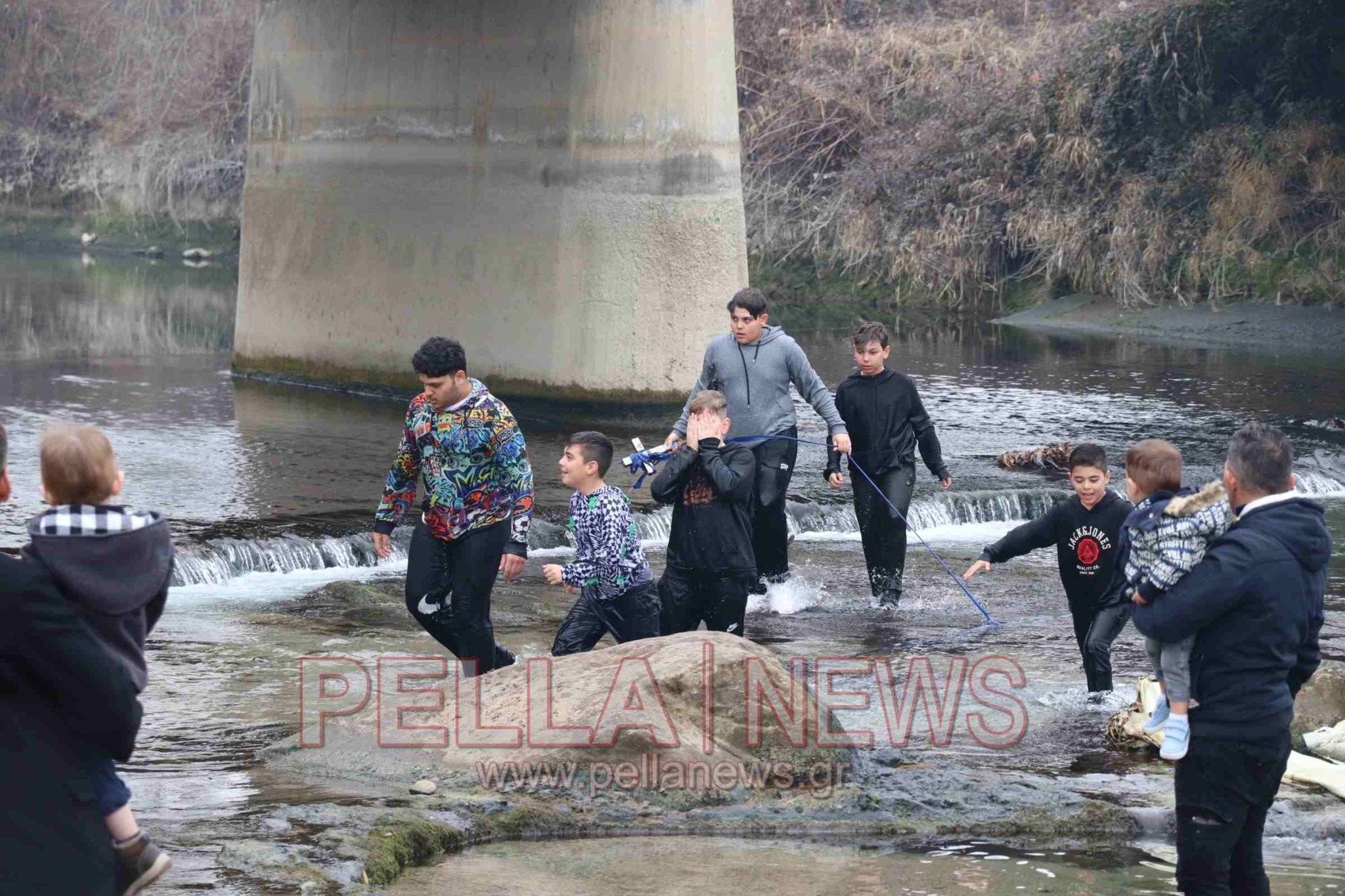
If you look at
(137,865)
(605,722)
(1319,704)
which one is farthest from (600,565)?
(137,865)

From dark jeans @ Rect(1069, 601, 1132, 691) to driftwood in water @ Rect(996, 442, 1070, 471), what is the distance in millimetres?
7774

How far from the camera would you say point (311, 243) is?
20500mm

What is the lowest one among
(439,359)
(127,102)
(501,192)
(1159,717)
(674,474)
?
(1159,717)

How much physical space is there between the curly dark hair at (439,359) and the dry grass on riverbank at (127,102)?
34145 mm

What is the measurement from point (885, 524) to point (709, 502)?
267cm

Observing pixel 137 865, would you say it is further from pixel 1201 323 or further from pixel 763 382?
pixel 1201 323

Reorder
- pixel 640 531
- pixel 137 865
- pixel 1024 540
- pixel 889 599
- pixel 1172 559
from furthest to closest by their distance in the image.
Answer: pixel 640 531 < pixel 889 599 < pixel 1024 540 < pixel 1172 559 < pixel 137 865

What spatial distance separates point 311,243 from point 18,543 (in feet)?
31.4

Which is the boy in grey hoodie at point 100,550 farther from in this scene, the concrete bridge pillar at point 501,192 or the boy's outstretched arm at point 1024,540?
the concrete bridge pillar at point 501,192

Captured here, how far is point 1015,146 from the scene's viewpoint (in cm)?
3128

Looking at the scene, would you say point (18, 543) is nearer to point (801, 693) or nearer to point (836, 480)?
point (836, 480)

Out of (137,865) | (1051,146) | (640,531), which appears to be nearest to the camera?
(137,865)

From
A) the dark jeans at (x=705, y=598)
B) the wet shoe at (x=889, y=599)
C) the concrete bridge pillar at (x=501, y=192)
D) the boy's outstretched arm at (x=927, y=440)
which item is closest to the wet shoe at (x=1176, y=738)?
the dark jeans at (x=705, y=598)

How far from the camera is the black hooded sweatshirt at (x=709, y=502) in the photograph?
7.74 meters
